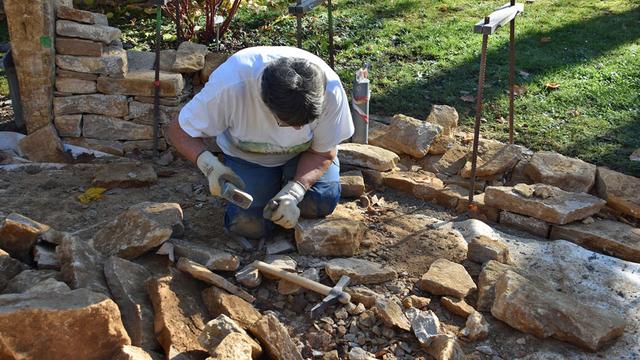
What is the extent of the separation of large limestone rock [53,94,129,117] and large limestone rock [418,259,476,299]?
98.4 inches

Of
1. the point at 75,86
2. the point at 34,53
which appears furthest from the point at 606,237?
the point at 34,53

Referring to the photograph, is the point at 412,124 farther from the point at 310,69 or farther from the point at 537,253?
the point at 310,69

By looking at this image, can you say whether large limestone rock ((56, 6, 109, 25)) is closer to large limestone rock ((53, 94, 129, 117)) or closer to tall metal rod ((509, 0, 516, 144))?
large limestone rock ((53, 94, 129, 117))

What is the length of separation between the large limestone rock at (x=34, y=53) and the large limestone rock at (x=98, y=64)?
0.08 meters

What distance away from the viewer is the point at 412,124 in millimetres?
4789

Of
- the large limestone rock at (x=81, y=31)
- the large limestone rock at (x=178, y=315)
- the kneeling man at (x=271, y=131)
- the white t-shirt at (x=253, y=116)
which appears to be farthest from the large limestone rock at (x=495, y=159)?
the large limestone rock at (x=81, y=31)

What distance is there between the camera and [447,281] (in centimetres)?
344

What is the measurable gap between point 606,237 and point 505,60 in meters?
2.43

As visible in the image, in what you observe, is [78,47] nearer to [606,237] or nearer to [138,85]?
[138,85]

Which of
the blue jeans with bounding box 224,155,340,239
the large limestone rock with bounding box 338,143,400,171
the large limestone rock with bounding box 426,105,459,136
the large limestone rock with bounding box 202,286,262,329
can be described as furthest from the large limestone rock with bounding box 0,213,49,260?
the large limestone rock with bounding box 426,105,459,136

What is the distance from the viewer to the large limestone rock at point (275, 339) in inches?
114

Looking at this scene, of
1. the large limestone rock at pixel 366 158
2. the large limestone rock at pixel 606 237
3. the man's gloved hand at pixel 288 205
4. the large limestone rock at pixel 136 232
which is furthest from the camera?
the large limestone rock at pixel 366 158

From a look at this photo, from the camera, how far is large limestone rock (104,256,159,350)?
2910mm

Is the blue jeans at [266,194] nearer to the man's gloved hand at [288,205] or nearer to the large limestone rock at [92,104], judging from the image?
the man's gloved hand at [288,205]
